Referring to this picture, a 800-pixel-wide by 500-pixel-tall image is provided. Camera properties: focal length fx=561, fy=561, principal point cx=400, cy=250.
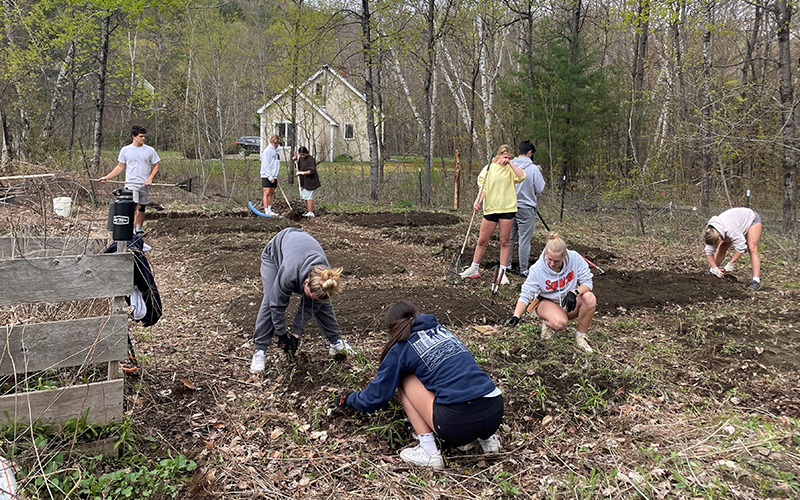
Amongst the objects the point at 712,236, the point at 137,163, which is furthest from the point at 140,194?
the point at 712,236

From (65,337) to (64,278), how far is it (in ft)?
1.07

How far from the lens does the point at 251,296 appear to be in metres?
6.27

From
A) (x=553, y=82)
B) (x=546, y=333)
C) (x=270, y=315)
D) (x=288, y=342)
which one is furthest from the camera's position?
(x=553, y=82)

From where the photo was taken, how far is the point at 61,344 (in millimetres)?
3076

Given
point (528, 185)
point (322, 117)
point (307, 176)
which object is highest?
point (322, 117)

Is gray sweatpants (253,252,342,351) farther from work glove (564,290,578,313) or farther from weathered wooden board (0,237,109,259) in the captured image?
work glove (564,290,578,313)

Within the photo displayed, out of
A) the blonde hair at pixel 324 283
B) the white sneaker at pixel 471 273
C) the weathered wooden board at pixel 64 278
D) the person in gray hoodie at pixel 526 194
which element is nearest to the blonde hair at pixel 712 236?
the person in gray hoodie at pixel 526 194

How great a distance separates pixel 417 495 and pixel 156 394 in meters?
1.98

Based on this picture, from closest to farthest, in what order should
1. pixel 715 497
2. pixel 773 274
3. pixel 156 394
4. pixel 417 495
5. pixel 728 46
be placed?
pixel 715 497
pixel 417 495
pixel 156 394
pixel 773 274
pixel 728 46

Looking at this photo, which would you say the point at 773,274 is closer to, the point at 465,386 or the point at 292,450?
the point at 465,386

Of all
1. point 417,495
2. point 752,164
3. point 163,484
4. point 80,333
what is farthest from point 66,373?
point 752,164

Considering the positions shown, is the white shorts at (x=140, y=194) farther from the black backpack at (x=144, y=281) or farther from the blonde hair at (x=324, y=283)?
the blonde hair at (x=324, y=283)

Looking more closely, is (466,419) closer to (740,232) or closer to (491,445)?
(491,445)

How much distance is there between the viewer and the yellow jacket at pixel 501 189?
6945 millimetres
